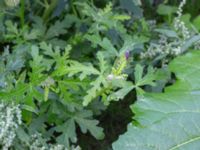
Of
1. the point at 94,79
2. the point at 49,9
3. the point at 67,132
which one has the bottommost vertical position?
the point at 67,132

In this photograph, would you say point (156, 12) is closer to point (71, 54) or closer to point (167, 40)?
point (167, 40)

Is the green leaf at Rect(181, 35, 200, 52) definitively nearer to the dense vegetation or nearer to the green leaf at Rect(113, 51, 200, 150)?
the dense vegetation

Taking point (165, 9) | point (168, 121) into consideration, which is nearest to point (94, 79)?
point (168, 121)

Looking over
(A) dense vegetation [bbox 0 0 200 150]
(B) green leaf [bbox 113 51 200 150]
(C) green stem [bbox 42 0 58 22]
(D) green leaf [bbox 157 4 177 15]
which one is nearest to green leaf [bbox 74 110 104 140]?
(A) dense vegetation [bbox 0 0 200 150]

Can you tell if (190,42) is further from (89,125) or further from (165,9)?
(165,9)

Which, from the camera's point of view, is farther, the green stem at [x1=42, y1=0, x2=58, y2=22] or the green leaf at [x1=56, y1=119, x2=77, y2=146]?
the green stem at [x1=42, y1=0, x2=58, y2=22]

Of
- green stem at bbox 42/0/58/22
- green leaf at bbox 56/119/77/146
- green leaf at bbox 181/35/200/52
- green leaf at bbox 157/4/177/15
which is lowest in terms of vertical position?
green leaf at bbox 56/119/77/146

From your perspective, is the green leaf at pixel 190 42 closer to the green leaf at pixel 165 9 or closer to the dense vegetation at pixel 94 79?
the dense vegetation at pixel 94 79

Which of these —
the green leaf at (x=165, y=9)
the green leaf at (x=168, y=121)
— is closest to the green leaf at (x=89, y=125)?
the green leaf at (x=168, y=121)
